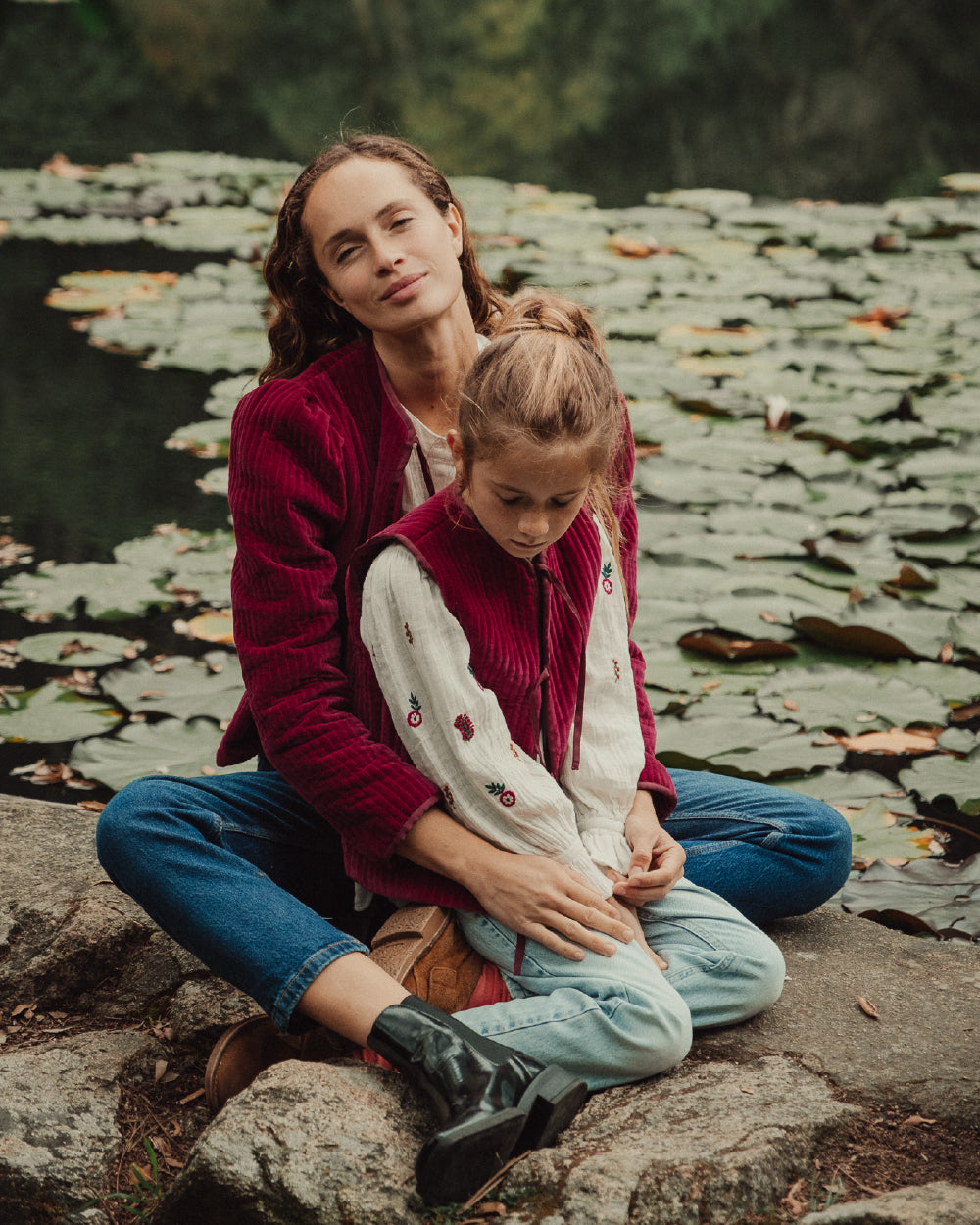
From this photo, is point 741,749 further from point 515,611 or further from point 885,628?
point 515,611

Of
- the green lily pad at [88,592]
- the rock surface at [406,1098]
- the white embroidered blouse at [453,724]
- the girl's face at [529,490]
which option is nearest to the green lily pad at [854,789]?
the rock surface at [406,1098]

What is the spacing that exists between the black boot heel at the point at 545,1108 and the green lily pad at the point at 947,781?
2.88 feet

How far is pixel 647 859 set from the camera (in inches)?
50.4

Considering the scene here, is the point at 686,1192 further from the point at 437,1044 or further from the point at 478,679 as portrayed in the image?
the point at 478,679

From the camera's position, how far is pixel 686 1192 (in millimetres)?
978

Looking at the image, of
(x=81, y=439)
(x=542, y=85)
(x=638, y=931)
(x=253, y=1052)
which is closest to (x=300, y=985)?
(x=253, y=1052)

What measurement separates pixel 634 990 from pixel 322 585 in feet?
1.56

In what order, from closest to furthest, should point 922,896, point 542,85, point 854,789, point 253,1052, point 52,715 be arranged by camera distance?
point 253,1052 → point 922,896 → point 854,789 → point 52,715 → point 542,85

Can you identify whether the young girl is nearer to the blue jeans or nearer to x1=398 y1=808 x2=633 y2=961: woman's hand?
x1=398 y1=808 x2=633 y2=961: woman's hand

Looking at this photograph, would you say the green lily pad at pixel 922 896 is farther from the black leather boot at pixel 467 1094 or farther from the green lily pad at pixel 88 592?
the green lily pad at pixel 88 592

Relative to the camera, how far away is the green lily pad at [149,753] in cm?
182

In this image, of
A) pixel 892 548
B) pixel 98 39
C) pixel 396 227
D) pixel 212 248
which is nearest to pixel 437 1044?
pixel 396 227

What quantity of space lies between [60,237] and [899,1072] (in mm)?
3842

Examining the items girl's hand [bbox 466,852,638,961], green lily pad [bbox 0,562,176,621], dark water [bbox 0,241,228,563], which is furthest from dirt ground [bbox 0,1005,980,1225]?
dark water [bbox 0,241,228,563]
